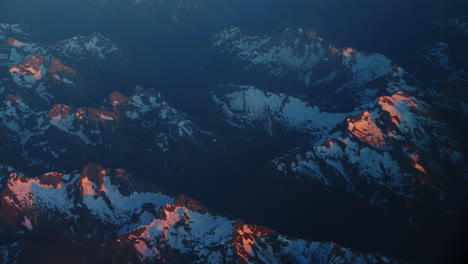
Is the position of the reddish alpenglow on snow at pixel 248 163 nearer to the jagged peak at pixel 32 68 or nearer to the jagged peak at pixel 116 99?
the jagged peak at pixel 116 99

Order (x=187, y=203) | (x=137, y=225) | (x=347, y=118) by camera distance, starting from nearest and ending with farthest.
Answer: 1. (x=187, y=203)
2. (x=137, y=225)
3. (x=347, y=118)

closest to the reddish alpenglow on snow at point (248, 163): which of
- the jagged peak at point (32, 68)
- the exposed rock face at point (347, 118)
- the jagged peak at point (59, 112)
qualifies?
the exposed rock face at point (347, 118)

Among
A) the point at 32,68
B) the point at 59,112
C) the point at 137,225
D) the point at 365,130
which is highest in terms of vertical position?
the point at 32,68

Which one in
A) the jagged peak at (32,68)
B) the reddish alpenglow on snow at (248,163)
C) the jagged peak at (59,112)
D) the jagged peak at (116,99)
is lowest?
the reddish alpenglow on snow at (248,163)

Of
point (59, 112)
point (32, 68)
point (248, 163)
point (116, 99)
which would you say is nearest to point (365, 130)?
point (248, 163)

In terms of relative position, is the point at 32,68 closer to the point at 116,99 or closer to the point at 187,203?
the point at 116,99

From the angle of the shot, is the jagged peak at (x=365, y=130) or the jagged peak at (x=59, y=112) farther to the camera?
the jagged peak at (x=59, y=112)

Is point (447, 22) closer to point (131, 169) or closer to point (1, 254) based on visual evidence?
point (131, 169)

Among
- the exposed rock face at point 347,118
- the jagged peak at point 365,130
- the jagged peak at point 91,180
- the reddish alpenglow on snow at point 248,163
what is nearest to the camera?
the reddish alpenglow on snow at point 248,163

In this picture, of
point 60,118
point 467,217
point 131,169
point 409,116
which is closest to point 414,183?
point 467,217
